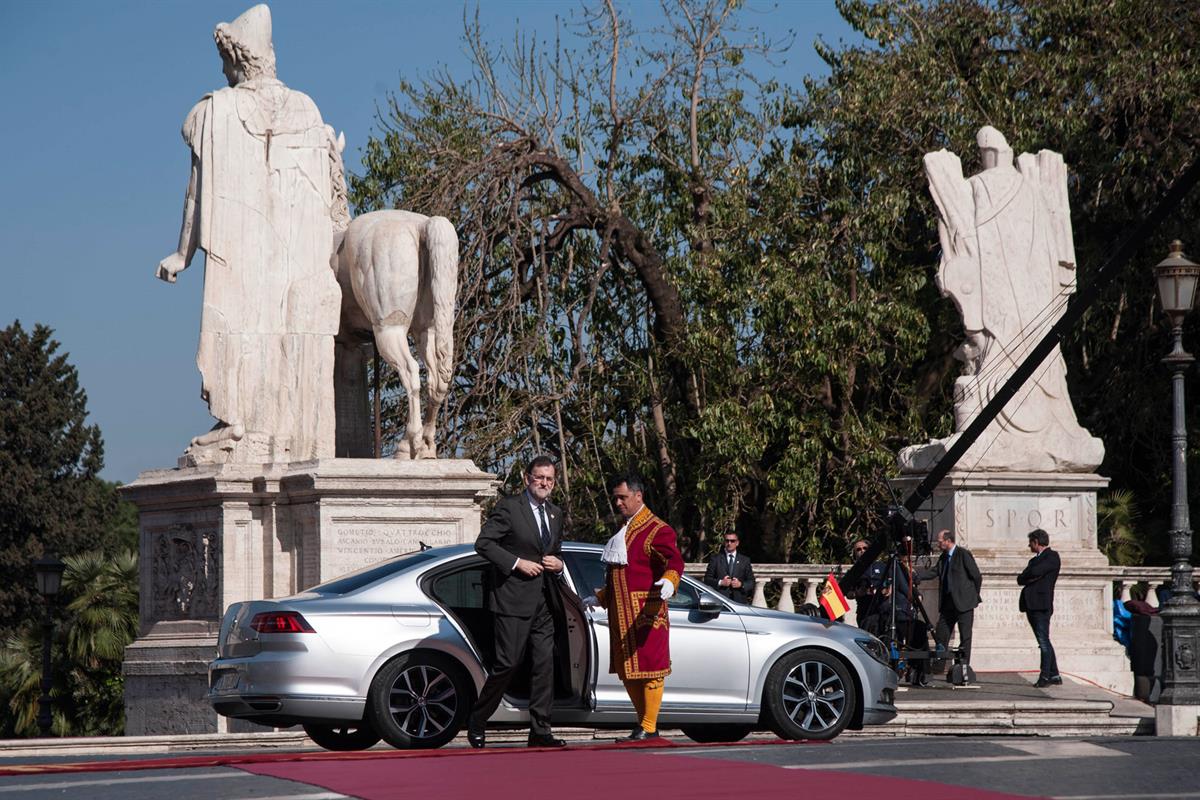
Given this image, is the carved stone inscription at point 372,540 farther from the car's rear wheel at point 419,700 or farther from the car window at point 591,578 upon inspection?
the car's rear wheel at point 419,700

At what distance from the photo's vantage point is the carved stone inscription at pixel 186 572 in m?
18.1

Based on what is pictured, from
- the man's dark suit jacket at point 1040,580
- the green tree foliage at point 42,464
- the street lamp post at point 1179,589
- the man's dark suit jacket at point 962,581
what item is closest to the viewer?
the street lamp post at point 1179,589

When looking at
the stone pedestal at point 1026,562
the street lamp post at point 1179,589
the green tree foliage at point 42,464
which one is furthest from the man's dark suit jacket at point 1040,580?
the green tree foliage at point 42,464

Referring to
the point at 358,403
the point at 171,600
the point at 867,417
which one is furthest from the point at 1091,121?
the point at 171,600

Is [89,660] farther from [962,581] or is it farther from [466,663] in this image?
[466,663]

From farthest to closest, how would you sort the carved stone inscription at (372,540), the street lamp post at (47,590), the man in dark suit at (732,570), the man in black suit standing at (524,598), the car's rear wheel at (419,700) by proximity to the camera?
the street lamp post at (47,590), the man in dark suit at (732,570), the carved stone inscription at (372,540), the car's rear wheel at (419,700), the man in black suit standing at (524,598)

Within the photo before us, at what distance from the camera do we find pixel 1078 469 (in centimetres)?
2291

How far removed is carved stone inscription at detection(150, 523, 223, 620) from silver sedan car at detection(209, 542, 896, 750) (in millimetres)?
4323

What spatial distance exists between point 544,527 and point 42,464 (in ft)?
218

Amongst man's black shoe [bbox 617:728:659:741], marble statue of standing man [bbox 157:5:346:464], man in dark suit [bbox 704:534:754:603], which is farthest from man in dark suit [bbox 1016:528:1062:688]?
man's black shoe [bbox 617:728:659:741]

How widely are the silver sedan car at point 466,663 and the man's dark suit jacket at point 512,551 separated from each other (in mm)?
248

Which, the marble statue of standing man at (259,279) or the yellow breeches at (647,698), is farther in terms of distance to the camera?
the marble statue of standing man at (259,279)

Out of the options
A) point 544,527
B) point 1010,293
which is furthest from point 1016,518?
point 544,527

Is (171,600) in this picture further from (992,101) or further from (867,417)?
(992,101)
